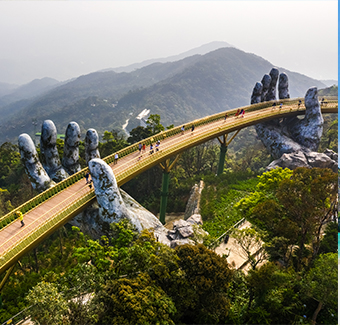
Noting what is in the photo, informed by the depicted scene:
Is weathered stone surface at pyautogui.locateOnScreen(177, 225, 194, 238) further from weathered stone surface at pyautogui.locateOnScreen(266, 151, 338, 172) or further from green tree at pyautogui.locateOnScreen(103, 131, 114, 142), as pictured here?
green tree at pyautogui.locateOnScreen(103, 131, 114, 142)

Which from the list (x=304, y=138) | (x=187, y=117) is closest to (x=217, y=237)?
(x=304, y=138)

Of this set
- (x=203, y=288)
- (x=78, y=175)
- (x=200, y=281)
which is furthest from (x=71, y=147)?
(x=203, y=288)

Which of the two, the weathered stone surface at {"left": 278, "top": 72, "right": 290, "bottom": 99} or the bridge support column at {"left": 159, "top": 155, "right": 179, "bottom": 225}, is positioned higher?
the weathered stone surface at {"left": 278, "top": 72, "right": 290, "bottom": 99}

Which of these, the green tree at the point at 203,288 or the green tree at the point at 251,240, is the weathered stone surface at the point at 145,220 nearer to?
the green tree at the point at 251,240

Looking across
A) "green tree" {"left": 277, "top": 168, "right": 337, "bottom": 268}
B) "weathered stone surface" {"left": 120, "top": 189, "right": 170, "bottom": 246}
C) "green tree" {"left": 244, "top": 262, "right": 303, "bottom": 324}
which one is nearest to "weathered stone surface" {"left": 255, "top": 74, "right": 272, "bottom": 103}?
"green tree" {"left": 277, "top": 168, "right": 337, "bottom": 268}

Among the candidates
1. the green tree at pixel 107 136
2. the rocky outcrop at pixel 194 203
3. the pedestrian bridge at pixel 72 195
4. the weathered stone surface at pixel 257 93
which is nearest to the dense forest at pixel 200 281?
the pedestrian bridge at pixel 72 195

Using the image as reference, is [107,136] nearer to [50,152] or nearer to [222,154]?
[50,152]
